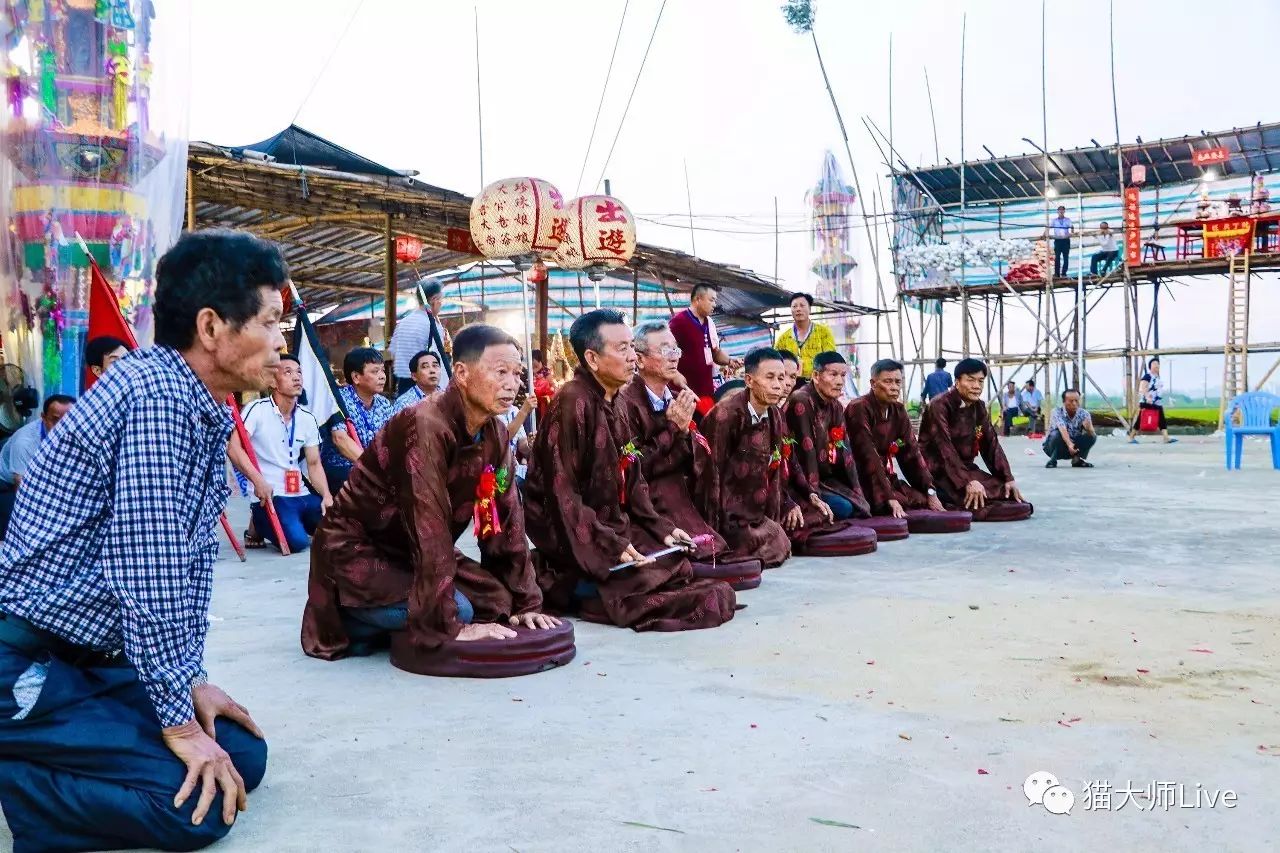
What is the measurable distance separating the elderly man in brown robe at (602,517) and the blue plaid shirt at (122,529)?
216 cm

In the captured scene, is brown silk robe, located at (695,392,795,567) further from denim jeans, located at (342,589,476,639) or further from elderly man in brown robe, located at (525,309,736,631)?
denim jeans, located at (342,589,476,639)

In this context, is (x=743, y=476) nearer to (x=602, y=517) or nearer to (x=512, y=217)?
(x=602, y=517)

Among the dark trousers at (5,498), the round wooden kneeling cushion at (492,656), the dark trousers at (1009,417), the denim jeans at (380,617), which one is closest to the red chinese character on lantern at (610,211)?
the dark trousers at (5,498)

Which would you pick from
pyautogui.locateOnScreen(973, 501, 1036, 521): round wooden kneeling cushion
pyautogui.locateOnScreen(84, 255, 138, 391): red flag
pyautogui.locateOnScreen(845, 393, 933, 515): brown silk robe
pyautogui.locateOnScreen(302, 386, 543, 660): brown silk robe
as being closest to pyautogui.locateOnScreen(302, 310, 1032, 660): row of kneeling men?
pyautogui.locateOnScreen(302, 386, 543, 660): brown silk robe

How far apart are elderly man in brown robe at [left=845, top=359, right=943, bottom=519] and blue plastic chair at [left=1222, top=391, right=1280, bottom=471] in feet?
19.3

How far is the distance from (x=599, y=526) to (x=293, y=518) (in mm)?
2797

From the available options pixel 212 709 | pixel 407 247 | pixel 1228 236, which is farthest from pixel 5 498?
pixel 1228 236

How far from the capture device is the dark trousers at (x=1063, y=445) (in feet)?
39.1

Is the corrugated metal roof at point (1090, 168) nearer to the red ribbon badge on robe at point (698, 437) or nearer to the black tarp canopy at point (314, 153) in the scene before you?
the black tarp canopy at point (314, 153)

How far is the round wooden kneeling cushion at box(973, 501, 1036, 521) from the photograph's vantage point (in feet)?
23.5

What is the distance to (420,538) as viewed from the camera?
3.12m

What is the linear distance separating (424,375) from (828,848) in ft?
16.7

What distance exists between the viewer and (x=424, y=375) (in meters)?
6.57

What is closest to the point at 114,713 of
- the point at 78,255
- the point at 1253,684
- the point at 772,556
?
the point at 1253,684
